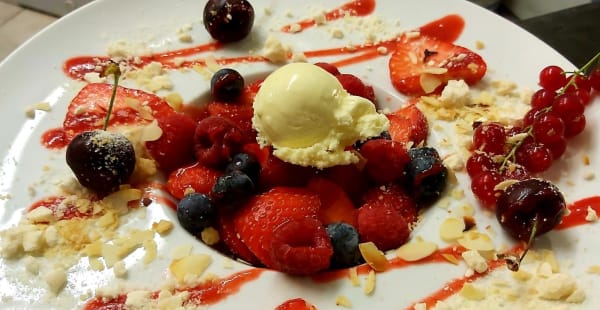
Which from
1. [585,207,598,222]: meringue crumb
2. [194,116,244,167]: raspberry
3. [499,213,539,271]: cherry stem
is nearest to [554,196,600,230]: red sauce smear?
[585,207,598,222]: meringue crumb

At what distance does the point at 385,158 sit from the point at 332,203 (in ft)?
0.51

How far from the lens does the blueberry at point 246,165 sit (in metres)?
1.41

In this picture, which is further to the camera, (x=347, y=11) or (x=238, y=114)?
(x=347, y=11)

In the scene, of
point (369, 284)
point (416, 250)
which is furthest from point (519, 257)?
point (369, 284)

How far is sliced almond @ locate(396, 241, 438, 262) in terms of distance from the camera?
128 centimetres

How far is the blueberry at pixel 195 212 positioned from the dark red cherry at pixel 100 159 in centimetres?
14

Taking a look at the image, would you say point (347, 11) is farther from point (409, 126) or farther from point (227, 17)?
point (409, 126)

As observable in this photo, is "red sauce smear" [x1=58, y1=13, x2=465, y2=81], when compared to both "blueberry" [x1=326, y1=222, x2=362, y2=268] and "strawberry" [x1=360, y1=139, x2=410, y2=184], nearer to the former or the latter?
"strawberry" [x1=360, y1=139, x2=410, y2=184]

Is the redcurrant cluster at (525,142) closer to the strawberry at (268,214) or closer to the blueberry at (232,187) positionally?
the strawberry at (268,214)

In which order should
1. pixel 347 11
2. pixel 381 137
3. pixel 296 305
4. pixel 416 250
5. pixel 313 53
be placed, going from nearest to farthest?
pixel 296 305
pixel 416 250
pixel 381 137
pixel 313 53
pixel 347 11

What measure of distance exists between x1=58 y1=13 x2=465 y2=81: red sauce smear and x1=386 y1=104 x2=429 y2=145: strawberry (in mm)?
231

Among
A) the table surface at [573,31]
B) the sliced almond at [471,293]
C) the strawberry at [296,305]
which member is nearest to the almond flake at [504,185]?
the sliced almond at [471,293]

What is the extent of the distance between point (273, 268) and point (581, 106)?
79cm

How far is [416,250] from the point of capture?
1287 mm
